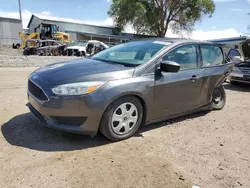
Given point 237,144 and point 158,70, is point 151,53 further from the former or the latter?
point 237,144

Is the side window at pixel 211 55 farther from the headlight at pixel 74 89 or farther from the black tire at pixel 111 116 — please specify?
the headlight at pixel 74 89

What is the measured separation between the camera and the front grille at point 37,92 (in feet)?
10.1

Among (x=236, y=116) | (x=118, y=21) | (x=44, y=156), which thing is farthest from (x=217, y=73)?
(x=118, y=21)

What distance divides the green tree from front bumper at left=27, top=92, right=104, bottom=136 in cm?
3658

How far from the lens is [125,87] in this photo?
10.5 feet

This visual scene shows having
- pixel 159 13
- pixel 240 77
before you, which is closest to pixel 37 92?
pixel 240 77

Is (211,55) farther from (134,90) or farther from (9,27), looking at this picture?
(9,27)

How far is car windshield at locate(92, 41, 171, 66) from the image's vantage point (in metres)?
3.73

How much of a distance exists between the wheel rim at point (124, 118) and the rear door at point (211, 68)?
175 centimetres

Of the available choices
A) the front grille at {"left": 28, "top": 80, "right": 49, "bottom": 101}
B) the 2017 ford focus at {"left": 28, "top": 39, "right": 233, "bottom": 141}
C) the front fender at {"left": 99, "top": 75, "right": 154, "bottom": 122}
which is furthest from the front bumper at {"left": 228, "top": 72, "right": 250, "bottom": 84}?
the front grille at {"left": 28, "top": 80, "right": 49, "bottom": 101}

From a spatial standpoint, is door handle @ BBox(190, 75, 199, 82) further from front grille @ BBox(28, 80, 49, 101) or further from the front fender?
front grille @ BBox(28, 80, 49, 101)

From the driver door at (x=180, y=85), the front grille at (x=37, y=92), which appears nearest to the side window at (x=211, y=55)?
the driver door at (x=180, y=85)

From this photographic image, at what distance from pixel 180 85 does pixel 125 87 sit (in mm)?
1206

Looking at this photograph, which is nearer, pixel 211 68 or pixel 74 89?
pixel 74 89
